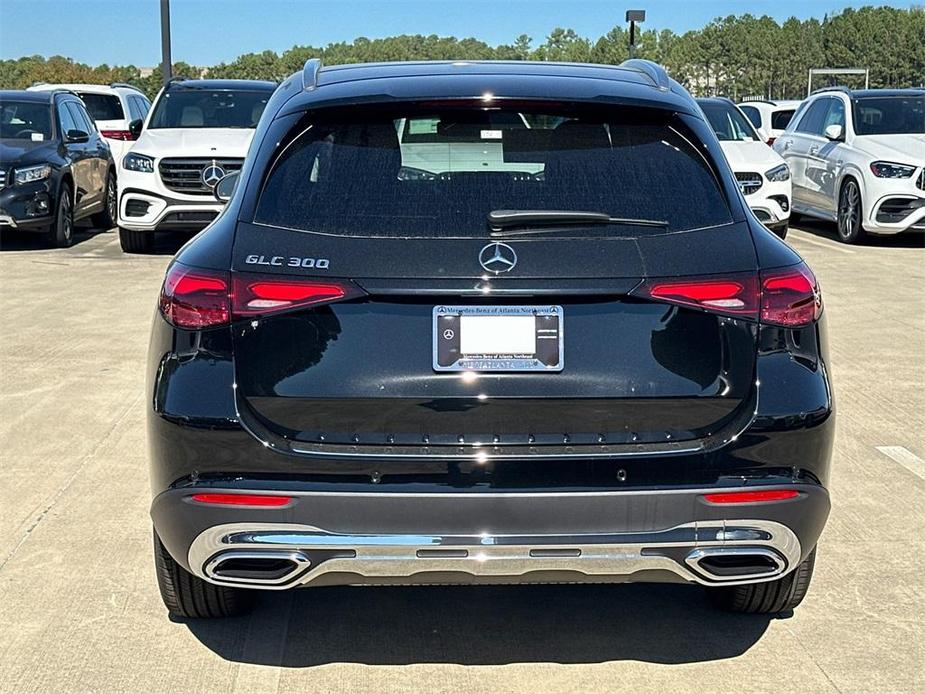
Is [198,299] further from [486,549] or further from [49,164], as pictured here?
[49,164]

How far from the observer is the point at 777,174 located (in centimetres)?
1448

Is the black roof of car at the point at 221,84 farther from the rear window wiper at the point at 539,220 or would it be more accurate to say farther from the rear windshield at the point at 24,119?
the rear window wiper at the point at 539,220

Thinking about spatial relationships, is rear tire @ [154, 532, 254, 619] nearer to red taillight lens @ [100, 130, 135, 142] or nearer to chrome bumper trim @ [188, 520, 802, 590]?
chrome bumper trim @ [188, 520, 802, 590]

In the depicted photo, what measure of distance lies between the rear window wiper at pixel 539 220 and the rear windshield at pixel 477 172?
0.8 inches

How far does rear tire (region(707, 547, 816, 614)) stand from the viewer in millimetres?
4023

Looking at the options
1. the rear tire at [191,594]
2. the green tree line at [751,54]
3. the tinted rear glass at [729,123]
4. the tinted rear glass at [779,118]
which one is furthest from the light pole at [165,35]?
the green tree line at [751,54]

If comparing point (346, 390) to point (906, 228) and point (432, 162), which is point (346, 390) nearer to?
point (432, 162)

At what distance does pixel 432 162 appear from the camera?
11.8ft

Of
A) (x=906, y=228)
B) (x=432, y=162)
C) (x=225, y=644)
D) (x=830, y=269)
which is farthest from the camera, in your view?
(x=906, y=228)

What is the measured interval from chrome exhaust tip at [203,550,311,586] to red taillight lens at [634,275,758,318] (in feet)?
3.64

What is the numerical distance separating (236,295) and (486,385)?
69cm

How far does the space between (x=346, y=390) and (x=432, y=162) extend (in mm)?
706

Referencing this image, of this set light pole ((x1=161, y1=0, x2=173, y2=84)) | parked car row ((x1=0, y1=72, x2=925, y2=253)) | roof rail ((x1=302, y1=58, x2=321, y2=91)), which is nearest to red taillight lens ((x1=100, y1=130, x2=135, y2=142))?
parked car row ((x1=0, y1=72, x2=925, y2=253))

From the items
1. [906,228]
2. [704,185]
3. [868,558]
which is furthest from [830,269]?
[704,185]
